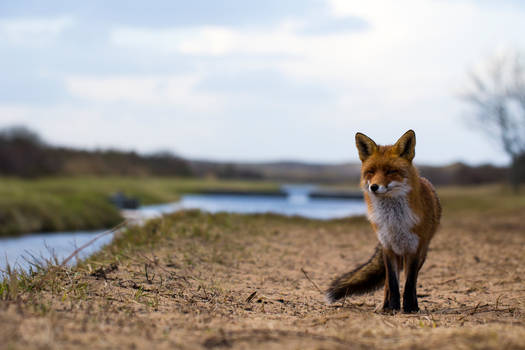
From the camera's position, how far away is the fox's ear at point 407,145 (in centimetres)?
459

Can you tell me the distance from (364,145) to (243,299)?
6.63 ft

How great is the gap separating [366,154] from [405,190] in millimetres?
559

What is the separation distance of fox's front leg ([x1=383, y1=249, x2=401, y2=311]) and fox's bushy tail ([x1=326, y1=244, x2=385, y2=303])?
0.37m

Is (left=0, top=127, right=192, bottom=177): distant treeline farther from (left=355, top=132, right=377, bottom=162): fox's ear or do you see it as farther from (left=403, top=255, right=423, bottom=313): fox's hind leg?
(left=403, top=255, right=423, bottom=313): fox's hind leg

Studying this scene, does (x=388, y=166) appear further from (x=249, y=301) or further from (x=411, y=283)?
(x=249, y=301)

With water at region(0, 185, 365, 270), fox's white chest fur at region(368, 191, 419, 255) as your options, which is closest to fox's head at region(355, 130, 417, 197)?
fox's white chest fur at region(368, 191, 419, 255)

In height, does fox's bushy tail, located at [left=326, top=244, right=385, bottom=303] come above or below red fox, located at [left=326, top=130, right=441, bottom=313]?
below

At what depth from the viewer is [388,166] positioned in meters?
4.48

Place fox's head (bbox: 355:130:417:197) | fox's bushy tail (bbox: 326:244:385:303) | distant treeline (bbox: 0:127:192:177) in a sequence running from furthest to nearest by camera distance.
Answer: distant treeline (bbox: 0:127:192:177) → fox's bushy tail (bbox: 326:244:385:303) → fox's head (bbox: 355:130:417:197)

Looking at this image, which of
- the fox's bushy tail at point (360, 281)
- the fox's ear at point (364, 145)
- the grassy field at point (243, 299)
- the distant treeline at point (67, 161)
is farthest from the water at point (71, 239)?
the distant treeline at point (67, 161)

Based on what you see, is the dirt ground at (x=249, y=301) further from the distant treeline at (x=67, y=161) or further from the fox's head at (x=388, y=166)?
the distant treeline at (x=67, y=161)

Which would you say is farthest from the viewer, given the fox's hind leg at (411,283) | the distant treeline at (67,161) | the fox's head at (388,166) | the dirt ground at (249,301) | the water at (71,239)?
the distant treeline at (67,161)

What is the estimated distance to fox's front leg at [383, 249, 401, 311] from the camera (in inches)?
187

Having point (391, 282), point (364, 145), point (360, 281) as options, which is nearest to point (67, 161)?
point (360, 281)
